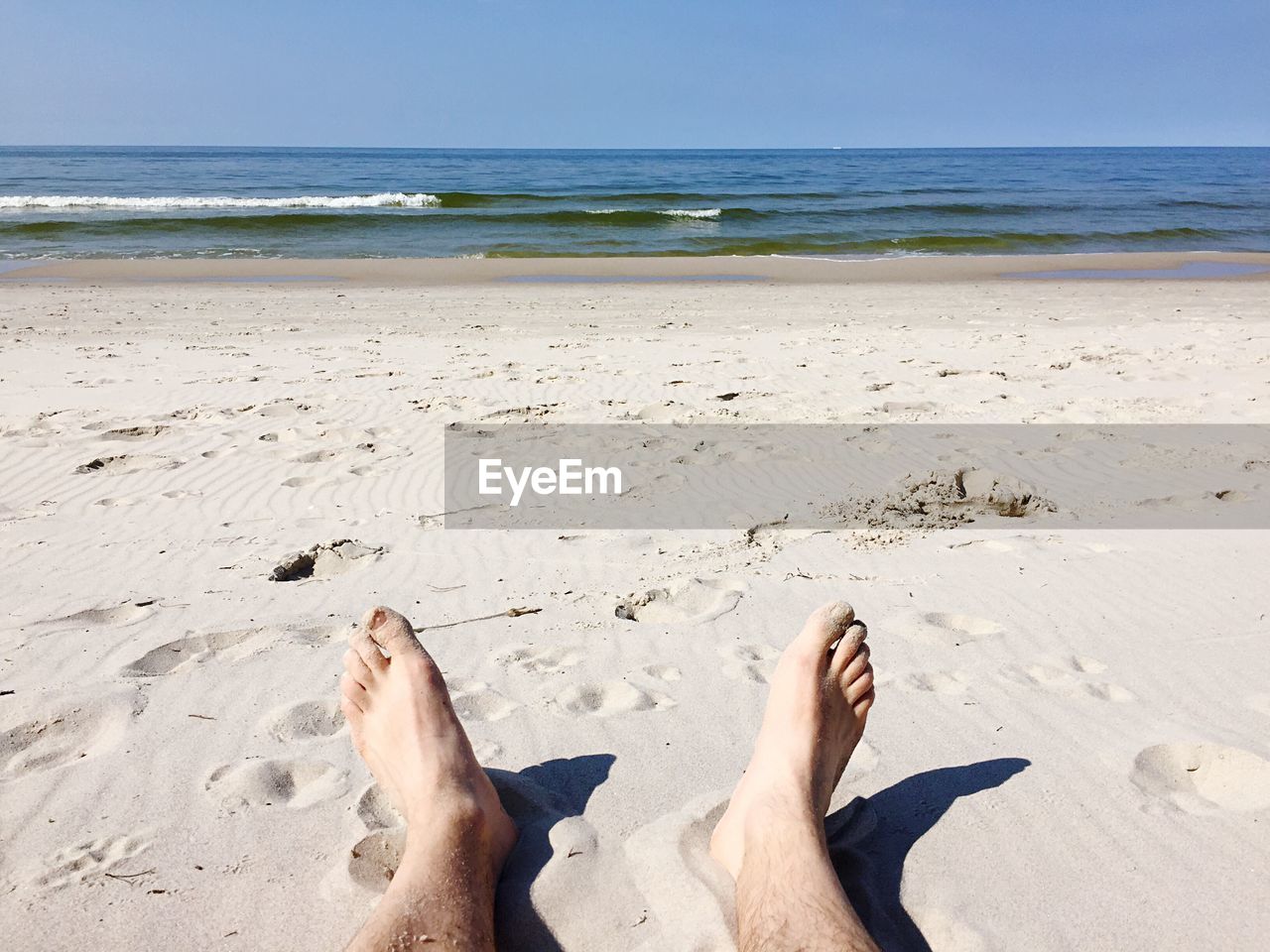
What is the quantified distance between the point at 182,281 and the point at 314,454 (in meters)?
8.13

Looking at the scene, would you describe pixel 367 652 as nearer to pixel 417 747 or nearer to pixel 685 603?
pixel 417 747

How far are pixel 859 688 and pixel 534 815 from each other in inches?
29.2

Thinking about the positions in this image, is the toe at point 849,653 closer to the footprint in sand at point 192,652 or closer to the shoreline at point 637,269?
the footprint in sand at point 192,652

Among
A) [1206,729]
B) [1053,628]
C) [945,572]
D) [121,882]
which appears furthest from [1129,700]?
[121,882]

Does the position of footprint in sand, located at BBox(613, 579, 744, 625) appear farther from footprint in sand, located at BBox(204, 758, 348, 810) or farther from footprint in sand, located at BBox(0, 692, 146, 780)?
footprint in sand, located at BBox(0, 692, 146, 780)

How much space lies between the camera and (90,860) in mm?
1603

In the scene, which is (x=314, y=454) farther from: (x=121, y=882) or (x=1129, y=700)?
(x=1129, y=700)

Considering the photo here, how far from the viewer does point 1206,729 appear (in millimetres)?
1973

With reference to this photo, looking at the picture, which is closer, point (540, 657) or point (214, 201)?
point (540, 657)

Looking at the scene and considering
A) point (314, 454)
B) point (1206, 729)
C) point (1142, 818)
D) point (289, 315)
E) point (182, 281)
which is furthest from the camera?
point (182, 281)

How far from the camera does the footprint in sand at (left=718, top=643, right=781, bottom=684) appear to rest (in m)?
2.28

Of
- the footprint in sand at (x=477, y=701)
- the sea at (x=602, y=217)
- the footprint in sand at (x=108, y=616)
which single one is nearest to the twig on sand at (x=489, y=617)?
the footprint in sand at (x=477, y=701)

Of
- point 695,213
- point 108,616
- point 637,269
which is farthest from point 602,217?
point 108,616

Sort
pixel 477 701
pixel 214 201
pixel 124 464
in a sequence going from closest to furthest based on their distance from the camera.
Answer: pixel 477 701 → pixel 124 464 → pixel 214 201
